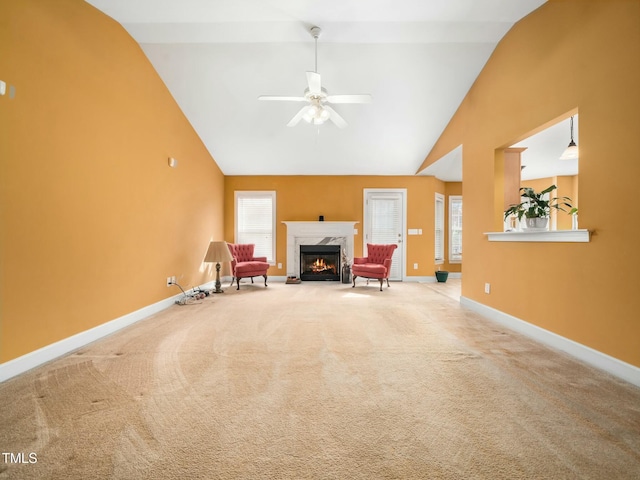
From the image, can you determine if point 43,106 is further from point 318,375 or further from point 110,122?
point 318,375

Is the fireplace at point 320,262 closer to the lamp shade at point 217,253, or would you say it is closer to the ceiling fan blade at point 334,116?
the lamp shade at point 217,253

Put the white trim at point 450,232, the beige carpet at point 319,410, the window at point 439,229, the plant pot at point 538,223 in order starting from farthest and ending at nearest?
the white trim at point 450,232
the window at point 439,229
the plant pot at point 538,223
the beige carpet at point 319,410

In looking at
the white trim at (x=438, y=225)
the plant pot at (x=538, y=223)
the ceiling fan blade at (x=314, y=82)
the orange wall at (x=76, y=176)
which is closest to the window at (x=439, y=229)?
the white trim at (x=438, y=225)

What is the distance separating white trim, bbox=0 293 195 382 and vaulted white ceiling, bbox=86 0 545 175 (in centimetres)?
324

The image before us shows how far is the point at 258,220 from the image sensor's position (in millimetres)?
7180

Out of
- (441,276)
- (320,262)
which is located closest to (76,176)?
(320,262)

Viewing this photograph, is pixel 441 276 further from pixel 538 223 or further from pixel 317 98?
pixel 317 98

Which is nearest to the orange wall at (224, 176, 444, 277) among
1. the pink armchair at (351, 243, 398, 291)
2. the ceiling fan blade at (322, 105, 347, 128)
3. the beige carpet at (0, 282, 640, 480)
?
the pink armchair at (351, 243, 398, 291)

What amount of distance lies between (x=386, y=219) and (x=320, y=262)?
1.86m

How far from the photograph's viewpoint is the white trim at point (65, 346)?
7.12ft

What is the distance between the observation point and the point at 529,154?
594 centimetres

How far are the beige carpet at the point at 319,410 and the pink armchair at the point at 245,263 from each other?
116 inches

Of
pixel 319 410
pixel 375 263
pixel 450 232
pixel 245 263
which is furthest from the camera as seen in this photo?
pixel 450 232

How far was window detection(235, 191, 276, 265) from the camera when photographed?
717 centimetres
